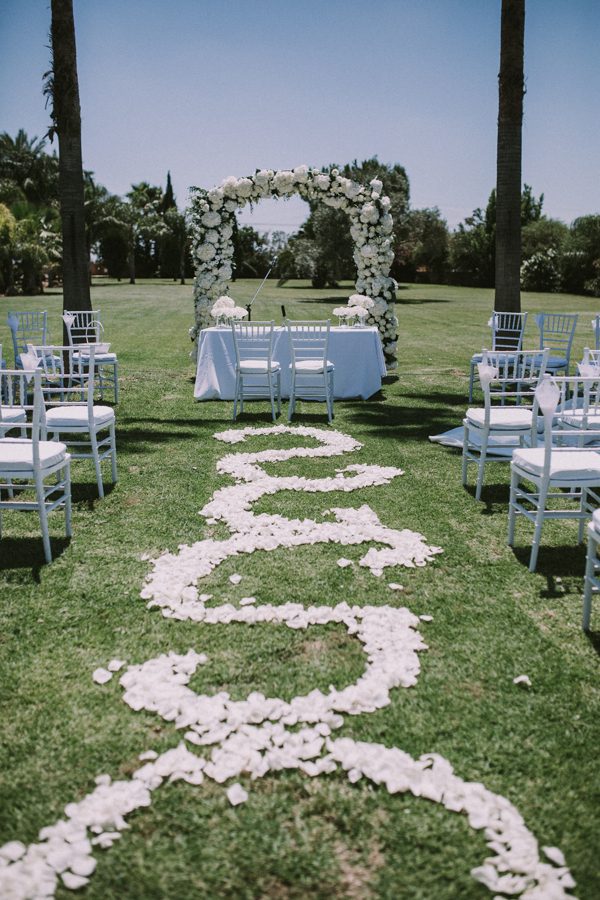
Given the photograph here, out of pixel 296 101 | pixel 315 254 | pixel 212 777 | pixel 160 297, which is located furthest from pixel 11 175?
pixel 212 777

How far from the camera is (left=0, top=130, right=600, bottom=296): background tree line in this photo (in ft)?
113

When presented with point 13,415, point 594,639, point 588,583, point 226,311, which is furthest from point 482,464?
point 226,311

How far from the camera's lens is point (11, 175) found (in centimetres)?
4916

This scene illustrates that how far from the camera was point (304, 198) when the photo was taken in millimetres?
12523

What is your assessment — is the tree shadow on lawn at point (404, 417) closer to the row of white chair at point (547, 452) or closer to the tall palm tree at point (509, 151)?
the row of white chair at point (547, 452)

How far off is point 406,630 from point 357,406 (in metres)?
6.42

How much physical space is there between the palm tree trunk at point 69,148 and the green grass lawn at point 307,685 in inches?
202

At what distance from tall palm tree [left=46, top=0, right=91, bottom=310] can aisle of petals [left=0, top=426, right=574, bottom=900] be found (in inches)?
291

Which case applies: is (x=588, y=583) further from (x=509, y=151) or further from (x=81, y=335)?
(x=509, y=151)

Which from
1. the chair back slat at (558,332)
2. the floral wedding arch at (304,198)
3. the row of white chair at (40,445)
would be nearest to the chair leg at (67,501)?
the row of white chair at (40,445)

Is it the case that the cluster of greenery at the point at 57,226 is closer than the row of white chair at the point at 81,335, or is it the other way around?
the row of white chair at the point at 81,335

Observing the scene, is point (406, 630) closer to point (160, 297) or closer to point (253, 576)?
point (253, 576)

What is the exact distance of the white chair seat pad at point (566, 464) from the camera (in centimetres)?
424

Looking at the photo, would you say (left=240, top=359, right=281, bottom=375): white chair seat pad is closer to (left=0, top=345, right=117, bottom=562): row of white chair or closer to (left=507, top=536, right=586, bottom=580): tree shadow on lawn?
(left=0, top=345, right=117, bottom=562): row of white chair
